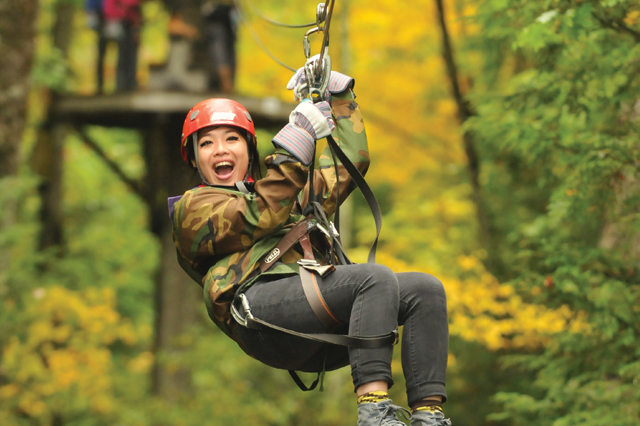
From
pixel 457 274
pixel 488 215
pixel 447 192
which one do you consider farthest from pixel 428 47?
pixel 457 274

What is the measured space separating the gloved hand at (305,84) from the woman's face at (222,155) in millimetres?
325

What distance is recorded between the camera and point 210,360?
9.18 m

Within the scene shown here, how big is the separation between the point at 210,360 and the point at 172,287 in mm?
1856

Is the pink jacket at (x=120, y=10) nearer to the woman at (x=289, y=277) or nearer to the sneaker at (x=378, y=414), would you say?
the woman at (x=289, y=277)

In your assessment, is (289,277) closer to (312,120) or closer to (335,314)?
(335,314)

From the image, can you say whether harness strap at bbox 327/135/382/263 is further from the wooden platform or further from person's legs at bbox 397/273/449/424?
the wooden platform

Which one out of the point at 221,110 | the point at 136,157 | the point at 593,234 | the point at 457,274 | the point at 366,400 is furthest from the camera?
the point at 136,157

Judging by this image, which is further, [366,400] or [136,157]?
[136,157]

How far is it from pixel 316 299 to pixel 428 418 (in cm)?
59

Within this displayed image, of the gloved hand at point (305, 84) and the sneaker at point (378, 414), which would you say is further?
the gloved hand at point (305, 84)

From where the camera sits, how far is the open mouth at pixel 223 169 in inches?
132

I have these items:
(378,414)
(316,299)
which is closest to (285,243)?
(316,299)

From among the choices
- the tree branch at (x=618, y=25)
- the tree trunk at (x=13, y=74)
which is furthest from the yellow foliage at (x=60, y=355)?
the tree branch at (x=618, y=25)

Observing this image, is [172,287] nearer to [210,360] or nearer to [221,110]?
[210,360]
